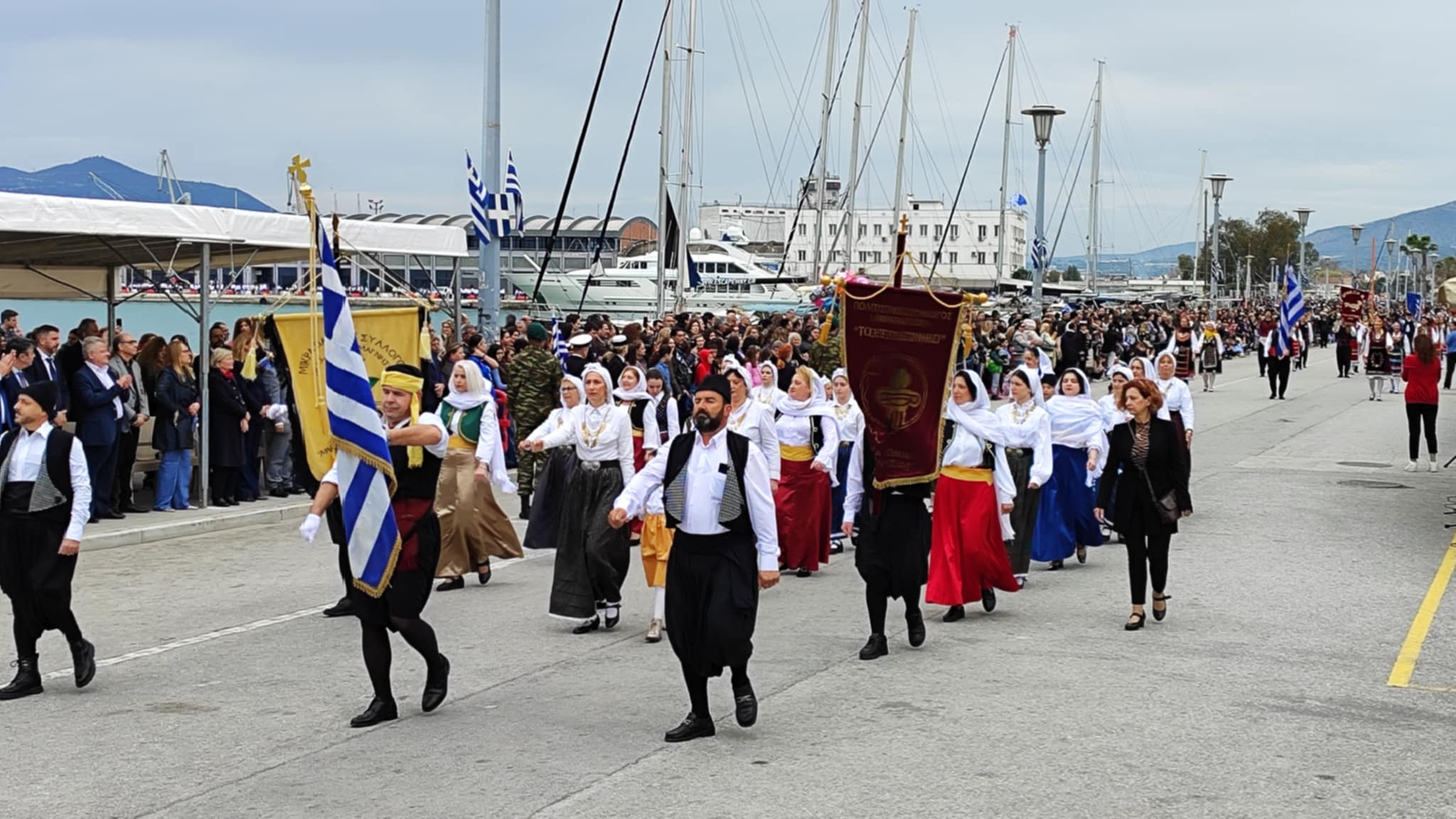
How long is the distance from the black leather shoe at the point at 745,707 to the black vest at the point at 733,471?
2.50ft

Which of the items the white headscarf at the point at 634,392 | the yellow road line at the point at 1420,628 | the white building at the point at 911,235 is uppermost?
the white building at the point at 911,235

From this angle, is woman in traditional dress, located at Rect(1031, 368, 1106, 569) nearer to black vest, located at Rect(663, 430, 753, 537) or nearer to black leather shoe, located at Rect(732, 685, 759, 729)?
black vest, located at Rect(663, 430, 753, 537)

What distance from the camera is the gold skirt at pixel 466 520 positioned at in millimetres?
12156

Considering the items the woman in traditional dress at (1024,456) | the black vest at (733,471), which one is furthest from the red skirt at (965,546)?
the black vest at (733,471)

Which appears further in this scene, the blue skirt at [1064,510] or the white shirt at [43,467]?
the blue skirt at [1064,510]

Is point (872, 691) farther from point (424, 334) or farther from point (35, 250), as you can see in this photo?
point (35, 250)

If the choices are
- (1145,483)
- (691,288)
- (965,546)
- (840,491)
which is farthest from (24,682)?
(691,288)

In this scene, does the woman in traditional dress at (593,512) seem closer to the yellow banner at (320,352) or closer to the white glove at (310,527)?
the yellow banner at (320,352)

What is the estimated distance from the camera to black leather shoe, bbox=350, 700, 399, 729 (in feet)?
26.4

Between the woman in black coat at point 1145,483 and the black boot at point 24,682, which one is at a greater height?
the woman in black coat at point 1145,483

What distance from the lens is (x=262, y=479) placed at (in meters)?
18.8

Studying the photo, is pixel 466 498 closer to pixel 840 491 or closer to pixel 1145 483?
pixel 840 491

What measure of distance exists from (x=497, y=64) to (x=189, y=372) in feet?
24.4

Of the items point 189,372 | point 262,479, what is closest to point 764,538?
point 189,372
